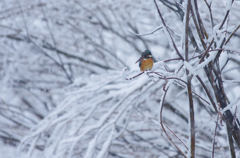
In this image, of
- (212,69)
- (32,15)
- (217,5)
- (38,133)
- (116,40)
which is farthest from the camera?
(116,40)

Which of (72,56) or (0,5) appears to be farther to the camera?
(72,56)

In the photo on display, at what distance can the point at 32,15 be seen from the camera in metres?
4.68

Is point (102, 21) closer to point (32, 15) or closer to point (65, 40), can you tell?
point (65, 40)

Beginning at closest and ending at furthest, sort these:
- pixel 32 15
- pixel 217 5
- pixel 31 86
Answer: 1. pixel 217 5
2. pixel 32 15
3. pixel 31 86

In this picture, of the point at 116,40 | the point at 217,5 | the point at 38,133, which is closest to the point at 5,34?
the point at 116,40

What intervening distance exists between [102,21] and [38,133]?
377cm

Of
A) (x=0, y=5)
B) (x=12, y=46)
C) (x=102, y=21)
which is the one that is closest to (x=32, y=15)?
(x=0, y=5)

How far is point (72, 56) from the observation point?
15.7ft

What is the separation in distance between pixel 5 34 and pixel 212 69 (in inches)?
171

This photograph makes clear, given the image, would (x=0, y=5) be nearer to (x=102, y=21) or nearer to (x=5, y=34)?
(x=5, y=34)

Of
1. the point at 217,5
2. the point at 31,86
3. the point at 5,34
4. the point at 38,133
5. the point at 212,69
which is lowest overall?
the point at 38,133

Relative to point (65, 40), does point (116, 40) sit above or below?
above

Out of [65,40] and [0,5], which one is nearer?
[0,5]

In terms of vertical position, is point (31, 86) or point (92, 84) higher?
point (31, 86)
